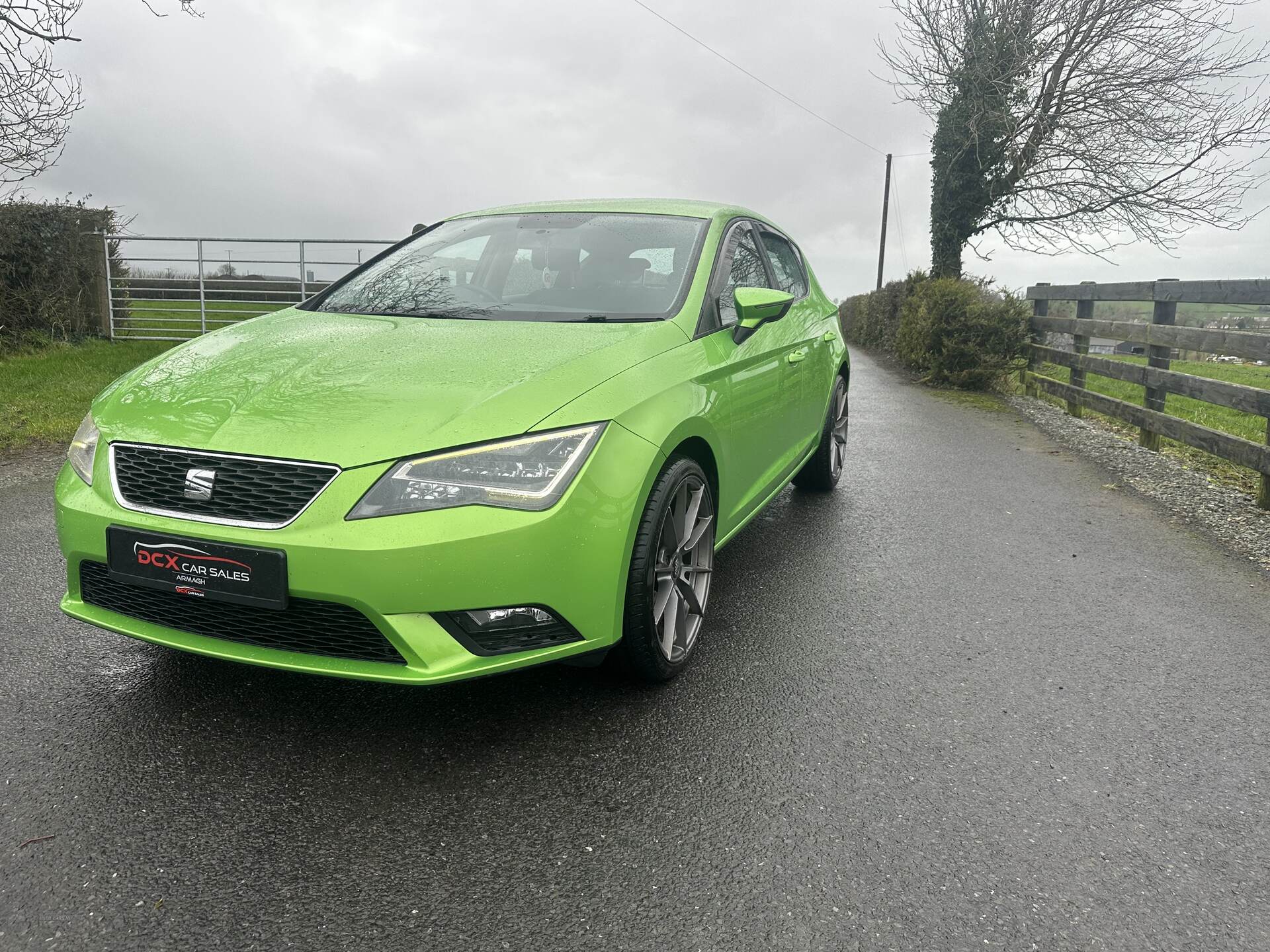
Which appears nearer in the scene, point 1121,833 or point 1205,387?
point 1121,833

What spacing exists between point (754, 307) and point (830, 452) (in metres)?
2.54

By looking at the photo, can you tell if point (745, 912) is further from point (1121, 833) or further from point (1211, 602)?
point (1211, 602)

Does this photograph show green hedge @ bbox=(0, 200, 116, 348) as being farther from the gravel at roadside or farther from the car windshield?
the gravel at roadside

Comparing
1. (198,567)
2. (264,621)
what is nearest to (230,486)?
(198,567)

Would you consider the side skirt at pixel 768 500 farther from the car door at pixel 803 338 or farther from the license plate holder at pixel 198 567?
the license plate holder at pixel 198 567

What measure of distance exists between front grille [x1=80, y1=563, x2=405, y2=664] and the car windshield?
4.71ft

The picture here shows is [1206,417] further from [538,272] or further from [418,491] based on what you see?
[418,491]

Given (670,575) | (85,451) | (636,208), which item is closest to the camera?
(85,451)

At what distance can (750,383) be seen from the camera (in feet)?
12.4

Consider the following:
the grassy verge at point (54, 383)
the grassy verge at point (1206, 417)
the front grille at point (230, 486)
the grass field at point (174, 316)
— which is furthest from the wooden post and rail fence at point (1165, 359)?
the grass field at point (174, 316)

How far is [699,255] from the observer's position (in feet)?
12.2

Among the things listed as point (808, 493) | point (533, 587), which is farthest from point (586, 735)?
point (808, 493)

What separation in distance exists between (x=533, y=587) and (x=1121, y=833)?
5.42 ft

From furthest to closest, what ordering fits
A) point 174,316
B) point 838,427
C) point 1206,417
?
1. point 174,316
2. point 1206,417
3. point 838,427
